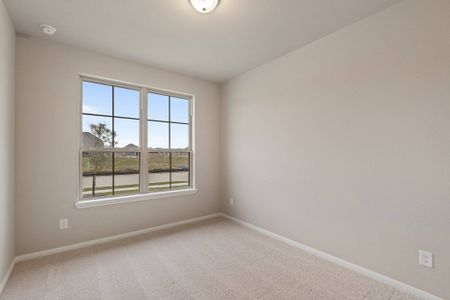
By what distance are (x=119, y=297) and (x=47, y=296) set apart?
61cm

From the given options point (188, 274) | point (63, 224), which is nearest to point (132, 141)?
point (63, 224)

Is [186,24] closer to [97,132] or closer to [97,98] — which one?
[97,98]

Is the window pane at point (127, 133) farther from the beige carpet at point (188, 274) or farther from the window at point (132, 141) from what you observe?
the beige carpet at point (188, 274)

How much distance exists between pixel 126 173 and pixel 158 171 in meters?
0.49

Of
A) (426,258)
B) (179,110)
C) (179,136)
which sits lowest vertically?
(426,258)

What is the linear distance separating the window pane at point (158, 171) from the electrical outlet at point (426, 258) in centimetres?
315

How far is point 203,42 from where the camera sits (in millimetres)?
2559

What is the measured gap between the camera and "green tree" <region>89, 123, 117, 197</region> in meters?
2.88

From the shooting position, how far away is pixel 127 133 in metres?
3.14

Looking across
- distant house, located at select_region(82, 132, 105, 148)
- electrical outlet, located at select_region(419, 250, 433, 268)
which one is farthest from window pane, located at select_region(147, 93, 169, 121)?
electrical outlet, located at select_region(419, 250, 433, 268)

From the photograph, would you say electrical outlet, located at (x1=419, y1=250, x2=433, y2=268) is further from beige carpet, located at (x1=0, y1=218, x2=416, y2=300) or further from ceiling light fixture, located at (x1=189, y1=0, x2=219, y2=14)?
ceiling light fixture, located at (x1=189, y1=0, x2=219, y2=14)

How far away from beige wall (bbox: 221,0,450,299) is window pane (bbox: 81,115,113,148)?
7.34ft

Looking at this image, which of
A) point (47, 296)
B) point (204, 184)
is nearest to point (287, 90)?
point (204, 184)

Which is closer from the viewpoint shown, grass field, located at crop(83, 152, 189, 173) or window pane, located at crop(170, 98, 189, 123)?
grass field, located at crop(83, 152, 189, 173)
